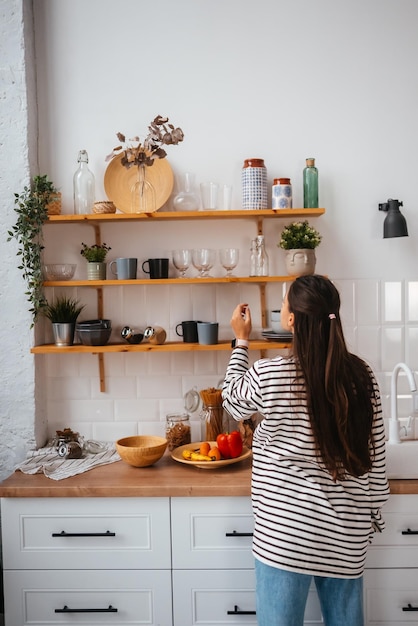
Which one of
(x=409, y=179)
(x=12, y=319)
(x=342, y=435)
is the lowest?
(x=342, y=435)

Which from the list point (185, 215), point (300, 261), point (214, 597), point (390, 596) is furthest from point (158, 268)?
point (390, 596)

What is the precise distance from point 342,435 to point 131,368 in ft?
4.48

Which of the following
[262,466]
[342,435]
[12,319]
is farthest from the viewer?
[12,319]

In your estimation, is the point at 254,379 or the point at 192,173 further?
the point at 192,173

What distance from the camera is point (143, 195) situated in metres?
2.79

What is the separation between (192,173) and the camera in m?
2.83

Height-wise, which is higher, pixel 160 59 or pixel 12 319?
pixel 160 59

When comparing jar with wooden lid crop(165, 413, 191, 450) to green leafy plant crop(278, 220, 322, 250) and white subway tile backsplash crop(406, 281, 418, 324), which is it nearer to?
green leafy plant crop(278, 220, 322, 250)

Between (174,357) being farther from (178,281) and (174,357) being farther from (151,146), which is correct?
(151,146)

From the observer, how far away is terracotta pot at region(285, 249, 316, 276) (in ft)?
8.85

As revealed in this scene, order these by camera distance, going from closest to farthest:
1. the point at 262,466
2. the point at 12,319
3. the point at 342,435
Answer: the point at 342,435
the point at 262,466
the point at 12,319

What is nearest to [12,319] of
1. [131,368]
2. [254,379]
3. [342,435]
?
[131,368]

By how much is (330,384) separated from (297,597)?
0.68 m

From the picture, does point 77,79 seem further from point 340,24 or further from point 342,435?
point 342,435
